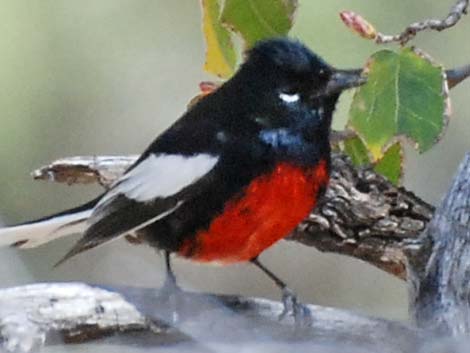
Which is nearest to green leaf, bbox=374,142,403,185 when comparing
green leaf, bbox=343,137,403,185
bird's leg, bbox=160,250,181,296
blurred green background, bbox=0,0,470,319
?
green leaf, bbox=343,137,403,185

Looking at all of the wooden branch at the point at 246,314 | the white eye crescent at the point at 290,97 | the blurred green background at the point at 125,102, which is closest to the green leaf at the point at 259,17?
the white eye crescent at the point at 290,97

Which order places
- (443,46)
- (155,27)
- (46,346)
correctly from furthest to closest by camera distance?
(155,27) < (443,46) < (46,346)

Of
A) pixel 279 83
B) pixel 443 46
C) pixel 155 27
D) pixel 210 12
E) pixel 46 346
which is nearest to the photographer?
pixel 46 346

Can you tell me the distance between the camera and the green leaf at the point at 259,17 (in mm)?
1458

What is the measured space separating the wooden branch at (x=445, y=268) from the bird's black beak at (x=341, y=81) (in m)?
0.16

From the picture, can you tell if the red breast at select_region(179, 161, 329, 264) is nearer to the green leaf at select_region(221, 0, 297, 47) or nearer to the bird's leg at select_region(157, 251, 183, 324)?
the bird's leg at select_region(157, 251, 183, 324)

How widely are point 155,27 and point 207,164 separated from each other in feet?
4.70

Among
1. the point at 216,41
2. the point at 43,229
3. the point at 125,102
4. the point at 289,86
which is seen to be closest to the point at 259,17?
the point at 216,41

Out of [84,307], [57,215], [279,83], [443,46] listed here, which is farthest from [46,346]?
[443,46]

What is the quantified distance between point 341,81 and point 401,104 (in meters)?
0.17

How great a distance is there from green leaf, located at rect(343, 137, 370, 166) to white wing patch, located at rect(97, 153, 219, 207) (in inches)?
6.2

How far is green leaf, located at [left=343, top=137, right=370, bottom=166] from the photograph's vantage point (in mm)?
1571

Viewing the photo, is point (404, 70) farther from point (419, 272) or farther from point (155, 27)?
point (155, 27)

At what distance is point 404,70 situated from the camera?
4.59ft
